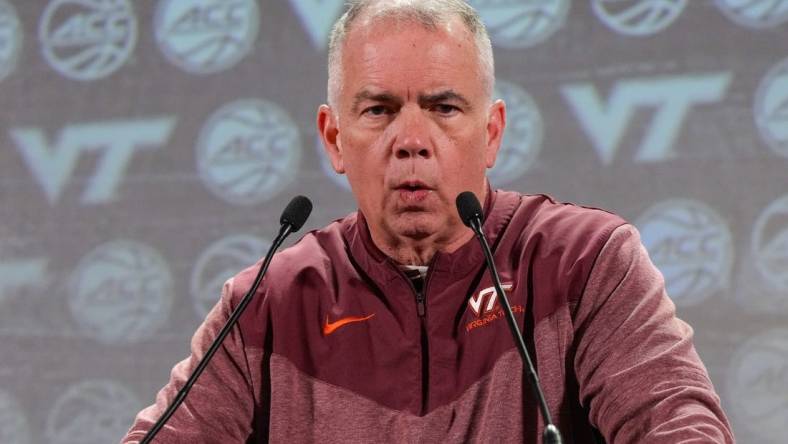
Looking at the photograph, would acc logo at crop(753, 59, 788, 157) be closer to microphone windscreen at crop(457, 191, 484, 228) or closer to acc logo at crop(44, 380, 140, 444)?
microphone windscreen at crop(457, 191, 484, 228)

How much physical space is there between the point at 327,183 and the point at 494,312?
1.42 meters

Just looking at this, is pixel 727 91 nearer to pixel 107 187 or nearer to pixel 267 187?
pixel 267 187

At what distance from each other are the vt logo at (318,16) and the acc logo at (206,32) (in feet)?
0.50

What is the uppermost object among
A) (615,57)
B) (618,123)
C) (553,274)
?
(615,57)

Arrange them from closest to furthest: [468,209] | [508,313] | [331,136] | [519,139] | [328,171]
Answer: [508,313], [468,209], [331,136], [519,139], [328,171]

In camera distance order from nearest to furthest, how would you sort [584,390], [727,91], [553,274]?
[584,390] < [553,274] < [727,91]

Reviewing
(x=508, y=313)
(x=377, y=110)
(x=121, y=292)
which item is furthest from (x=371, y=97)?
(x=121, y=292)

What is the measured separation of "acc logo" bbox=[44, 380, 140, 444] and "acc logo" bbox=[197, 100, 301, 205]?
2.32 feet

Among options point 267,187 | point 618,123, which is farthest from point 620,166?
point 267,187

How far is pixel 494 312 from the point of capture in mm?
1698

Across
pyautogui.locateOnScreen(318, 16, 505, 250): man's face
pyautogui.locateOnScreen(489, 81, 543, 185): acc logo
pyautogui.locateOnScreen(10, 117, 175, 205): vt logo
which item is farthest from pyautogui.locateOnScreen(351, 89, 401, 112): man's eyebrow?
pyautogui.locateOnScreen(10, 117, 175, 205): vt logo

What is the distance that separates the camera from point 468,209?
4.86 ft

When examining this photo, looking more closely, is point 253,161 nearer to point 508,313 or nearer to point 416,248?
point 416,248

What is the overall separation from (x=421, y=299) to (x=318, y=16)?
1.56 metres
